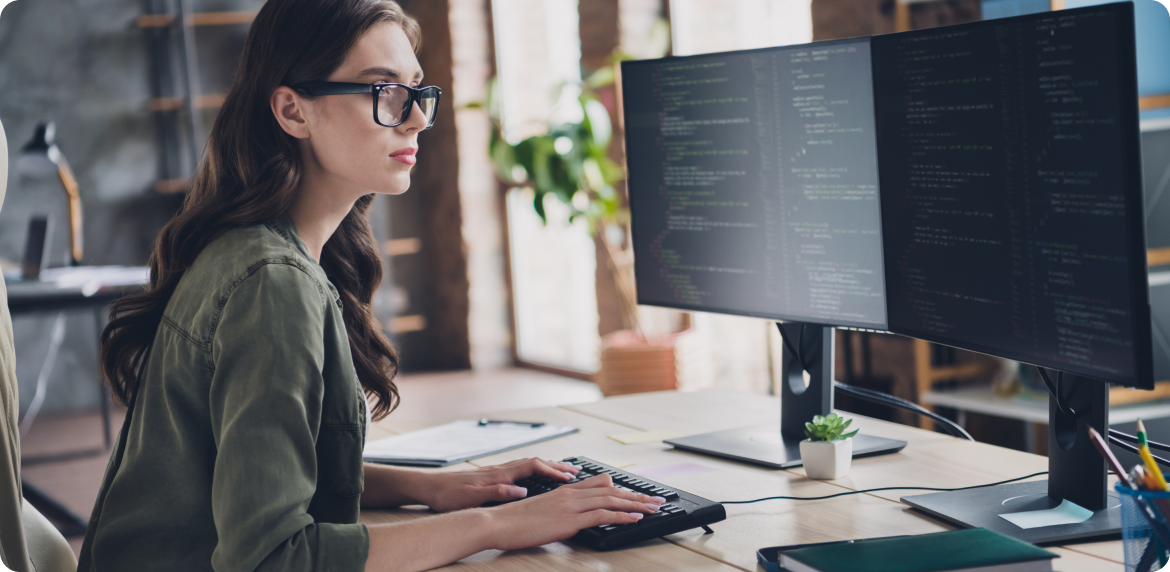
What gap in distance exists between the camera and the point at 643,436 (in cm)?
160

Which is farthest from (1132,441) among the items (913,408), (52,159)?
(52,159)

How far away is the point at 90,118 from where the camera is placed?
18.2 feet

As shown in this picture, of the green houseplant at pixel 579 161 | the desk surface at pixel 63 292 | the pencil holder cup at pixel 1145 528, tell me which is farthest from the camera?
the green houseplant at pixel 579 161

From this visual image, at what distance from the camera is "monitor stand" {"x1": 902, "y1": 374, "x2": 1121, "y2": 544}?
103 cm

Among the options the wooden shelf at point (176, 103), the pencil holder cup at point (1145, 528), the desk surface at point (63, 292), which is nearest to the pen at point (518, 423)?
the pencil holder cup at point (1145, 528)

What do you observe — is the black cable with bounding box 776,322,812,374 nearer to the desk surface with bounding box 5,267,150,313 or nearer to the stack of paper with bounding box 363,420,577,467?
the stack of paper with bounding box 363,420,577,467

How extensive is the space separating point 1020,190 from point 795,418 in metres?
0.58

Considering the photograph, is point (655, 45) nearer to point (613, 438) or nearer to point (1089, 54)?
point (613, 438)

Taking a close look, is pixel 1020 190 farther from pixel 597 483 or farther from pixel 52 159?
pixel 52 159

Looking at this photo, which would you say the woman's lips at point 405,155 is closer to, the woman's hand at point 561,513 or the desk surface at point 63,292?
the woman's hand at point 561,513

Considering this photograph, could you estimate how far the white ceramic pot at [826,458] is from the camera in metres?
1.29

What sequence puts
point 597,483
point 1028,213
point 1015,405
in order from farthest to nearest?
point 1015,405, point 597,483, point 1028,213

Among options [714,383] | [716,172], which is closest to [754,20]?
[714,383]

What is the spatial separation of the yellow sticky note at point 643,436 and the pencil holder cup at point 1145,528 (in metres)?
0.78
